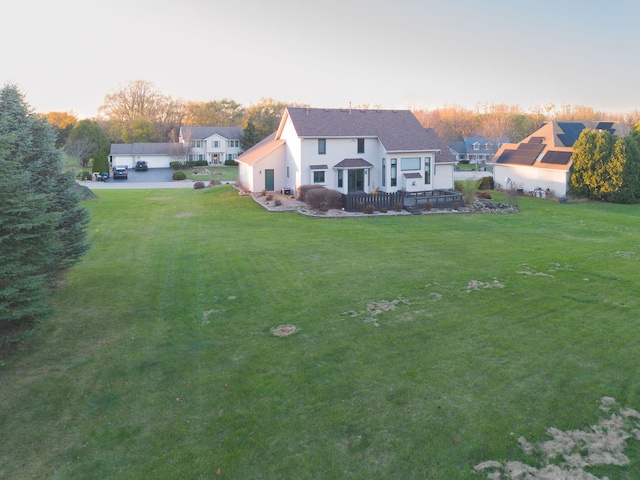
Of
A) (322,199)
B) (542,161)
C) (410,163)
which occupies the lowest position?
(322,199)

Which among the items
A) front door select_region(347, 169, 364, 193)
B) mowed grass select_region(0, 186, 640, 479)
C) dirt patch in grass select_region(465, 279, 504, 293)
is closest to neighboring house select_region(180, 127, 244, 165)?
front door select_region(347, 169, 364, 193)

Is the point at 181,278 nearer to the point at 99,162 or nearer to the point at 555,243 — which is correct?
the point at 555,243

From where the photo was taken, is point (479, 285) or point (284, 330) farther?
point (479, 285)

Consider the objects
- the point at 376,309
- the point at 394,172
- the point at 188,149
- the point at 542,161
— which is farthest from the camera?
the point at 188,149

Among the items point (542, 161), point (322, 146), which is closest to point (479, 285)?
point (322, 146)

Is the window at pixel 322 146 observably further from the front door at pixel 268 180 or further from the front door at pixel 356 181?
the front door at pixel 268 180

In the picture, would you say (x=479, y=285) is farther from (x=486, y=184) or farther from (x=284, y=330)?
(x=486, y=184)

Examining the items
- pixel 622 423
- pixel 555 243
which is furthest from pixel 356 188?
pixel 622 423

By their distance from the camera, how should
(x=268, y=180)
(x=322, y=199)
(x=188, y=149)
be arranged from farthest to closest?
(x=188, y=149) → (x=268, y=180) → (x=322, y=199)
